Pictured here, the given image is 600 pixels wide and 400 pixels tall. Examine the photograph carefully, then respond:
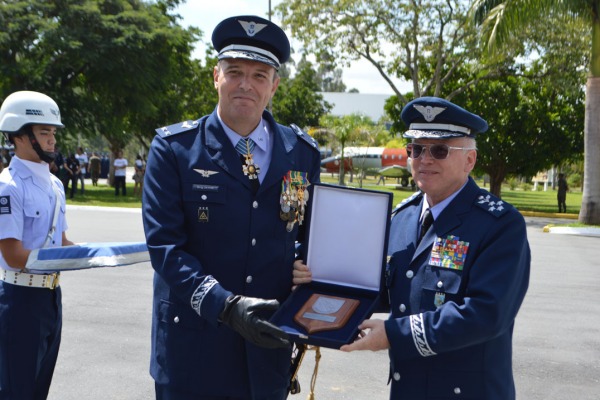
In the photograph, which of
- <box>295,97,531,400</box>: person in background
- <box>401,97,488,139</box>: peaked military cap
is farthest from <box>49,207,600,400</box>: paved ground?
<box>401,97,488,139</box>: peaked military cap

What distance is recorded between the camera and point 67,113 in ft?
87.2

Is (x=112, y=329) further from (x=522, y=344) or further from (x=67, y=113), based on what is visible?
(x=67, y=113)

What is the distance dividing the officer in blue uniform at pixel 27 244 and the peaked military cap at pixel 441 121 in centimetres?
195

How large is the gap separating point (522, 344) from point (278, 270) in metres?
4.45

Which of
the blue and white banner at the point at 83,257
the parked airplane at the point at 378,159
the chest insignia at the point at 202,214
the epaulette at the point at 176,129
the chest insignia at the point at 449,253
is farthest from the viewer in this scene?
the parked airplane at the point at 378,159

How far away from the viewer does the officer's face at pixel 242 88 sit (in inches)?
108

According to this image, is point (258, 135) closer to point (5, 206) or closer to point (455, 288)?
point (455, 288)

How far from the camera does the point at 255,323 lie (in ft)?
7.82

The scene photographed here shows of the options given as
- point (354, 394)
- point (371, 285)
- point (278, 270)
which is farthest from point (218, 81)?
point (354, 394)

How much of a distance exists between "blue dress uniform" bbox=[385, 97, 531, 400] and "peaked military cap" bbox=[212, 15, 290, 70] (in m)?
0.62

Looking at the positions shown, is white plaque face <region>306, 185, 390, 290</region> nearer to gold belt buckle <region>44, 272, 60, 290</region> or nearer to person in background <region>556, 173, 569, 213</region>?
gold belt buckle <region>44, 272, 60, 290</region>

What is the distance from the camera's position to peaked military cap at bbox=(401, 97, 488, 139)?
2586 millimetres

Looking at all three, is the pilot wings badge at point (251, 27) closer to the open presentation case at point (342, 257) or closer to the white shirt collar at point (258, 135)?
the white shirt collar at point (258, 135)

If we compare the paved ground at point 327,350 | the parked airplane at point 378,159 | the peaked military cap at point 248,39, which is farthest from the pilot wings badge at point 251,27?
the parked airplane at point 378,159
